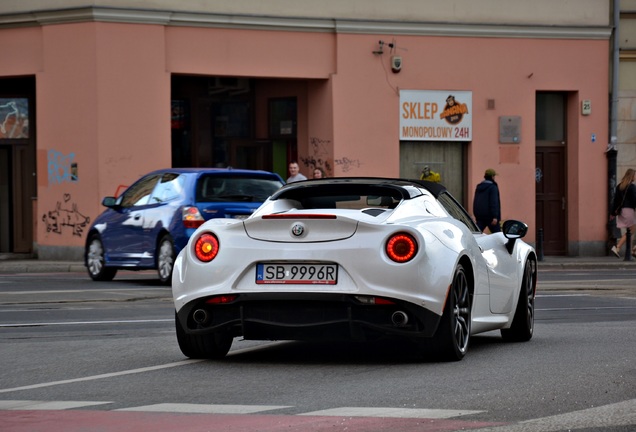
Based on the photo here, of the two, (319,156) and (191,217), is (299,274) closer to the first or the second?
(191,217)

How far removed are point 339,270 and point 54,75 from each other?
19.8 metres

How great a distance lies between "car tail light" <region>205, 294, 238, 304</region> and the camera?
909 cm

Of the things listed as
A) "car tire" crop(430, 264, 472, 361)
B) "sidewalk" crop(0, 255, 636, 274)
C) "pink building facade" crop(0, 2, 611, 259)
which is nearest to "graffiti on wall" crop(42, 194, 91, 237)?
"pink building facade" crop(0, 2, 611, 259)

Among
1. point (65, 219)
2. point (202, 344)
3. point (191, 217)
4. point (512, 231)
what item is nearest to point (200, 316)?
point (202, 344)

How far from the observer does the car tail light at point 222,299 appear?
9.09 m

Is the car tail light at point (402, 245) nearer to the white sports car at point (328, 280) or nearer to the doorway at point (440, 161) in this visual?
the white sports car at point (328, 280)

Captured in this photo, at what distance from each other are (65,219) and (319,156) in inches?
214

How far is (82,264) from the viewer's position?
2633 centimetres

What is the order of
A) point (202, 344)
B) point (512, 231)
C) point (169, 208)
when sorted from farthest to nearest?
point (169, 208) → point (512, 231) → point (202, 344)

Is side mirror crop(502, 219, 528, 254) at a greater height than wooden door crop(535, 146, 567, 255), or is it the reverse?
side mirror crop(502, 219, 528, 254)

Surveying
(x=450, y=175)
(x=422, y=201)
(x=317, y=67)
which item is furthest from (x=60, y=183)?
(x=422, y=201)

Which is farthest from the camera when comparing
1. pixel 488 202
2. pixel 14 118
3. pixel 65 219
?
pixel 14 118

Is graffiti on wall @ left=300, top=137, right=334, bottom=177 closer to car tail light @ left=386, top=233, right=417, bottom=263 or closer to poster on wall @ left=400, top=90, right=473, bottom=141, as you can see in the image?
poster on wall @ left=400, top=90, right=473, bottom=141

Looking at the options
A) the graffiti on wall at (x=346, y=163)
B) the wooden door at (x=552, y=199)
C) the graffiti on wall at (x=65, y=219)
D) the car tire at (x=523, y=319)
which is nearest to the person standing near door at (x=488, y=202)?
the graffiti on wall at (x=346, y=163)
